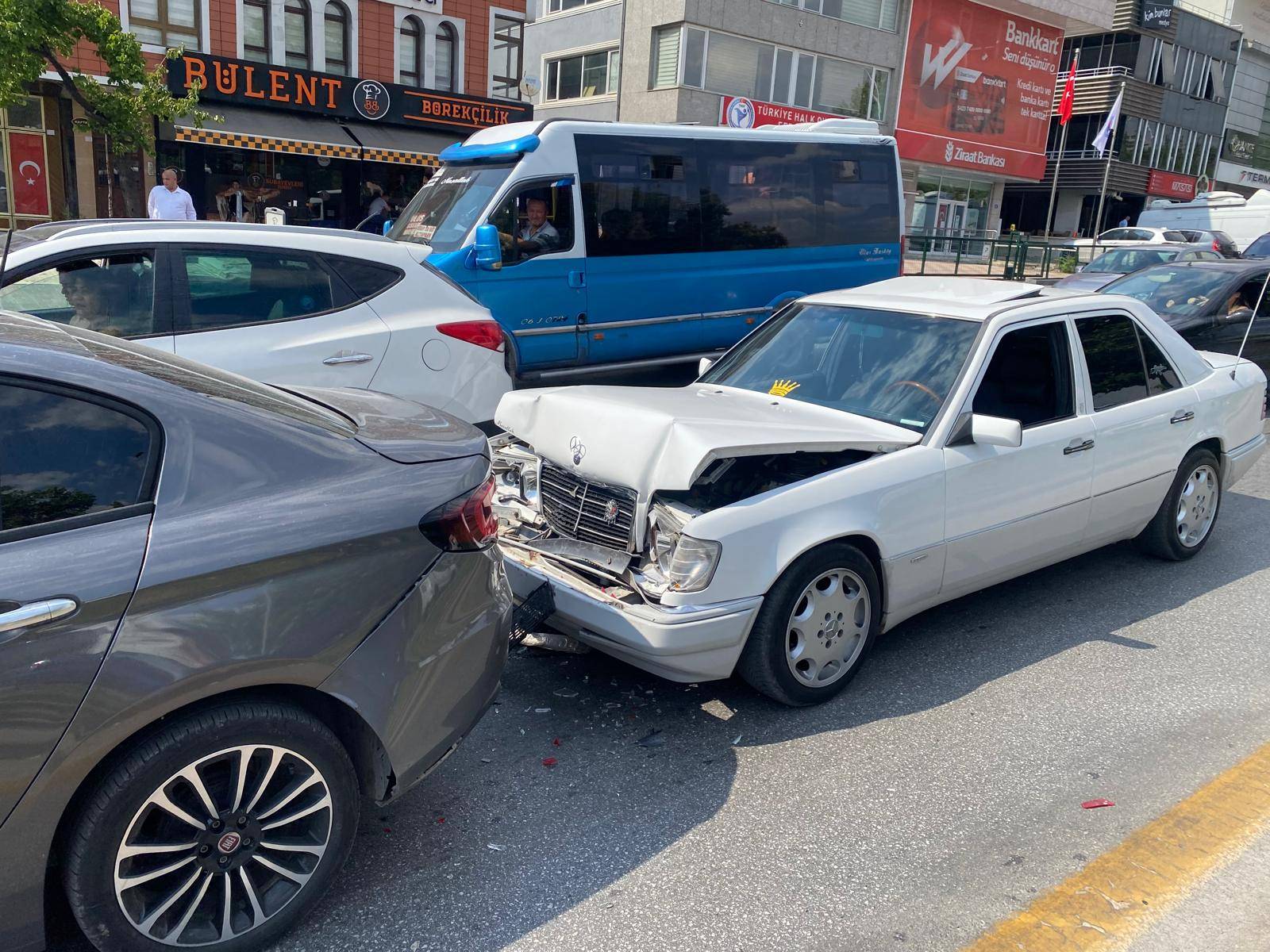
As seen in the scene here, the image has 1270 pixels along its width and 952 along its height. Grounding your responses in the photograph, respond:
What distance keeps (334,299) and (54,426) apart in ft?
11.8

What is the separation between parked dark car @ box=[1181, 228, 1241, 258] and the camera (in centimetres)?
2491

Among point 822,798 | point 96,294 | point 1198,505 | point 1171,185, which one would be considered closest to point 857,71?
point 1171,185

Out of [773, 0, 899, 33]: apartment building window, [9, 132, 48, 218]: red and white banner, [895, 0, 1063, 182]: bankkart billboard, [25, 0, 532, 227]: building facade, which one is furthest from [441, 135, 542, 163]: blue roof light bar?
[895, 0, 1063, 182]: bankkart billboard

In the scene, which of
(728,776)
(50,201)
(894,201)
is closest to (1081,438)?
(728,776)

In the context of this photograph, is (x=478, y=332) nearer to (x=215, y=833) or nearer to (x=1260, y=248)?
(x=215, y=833)

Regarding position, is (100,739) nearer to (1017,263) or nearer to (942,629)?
(942,629)

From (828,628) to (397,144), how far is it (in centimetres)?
2075

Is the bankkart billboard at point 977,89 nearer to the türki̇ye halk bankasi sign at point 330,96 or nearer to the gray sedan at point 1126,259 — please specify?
the türki̇ye halk bankasi sign at point 330,96

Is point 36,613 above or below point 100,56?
below

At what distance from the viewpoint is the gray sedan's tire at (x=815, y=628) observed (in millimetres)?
3975

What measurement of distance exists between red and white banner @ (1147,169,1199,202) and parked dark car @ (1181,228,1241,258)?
20.1 metres

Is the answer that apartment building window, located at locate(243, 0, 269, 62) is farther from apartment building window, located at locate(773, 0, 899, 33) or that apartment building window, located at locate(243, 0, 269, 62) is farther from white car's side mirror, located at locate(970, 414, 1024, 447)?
white car's side mirror, located at locate(970, 414, 1024, 447)

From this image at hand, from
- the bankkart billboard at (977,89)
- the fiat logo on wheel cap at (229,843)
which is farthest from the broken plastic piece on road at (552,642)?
the bankkart billboard at (977,89)

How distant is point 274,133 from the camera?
20359mm
